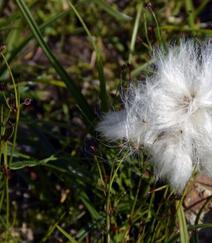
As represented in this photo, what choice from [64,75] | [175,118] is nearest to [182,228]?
[175,118]

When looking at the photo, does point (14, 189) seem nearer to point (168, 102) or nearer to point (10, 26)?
point (10, 26)

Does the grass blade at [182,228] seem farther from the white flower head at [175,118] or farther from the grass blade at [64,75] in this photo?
the grass blade at [64,75]

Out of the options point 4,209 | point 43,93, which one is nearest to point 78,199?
point 4,209

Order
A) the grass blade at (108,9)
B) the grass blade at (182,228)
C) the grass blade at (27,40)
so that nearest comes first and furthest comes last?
the grass blade at (182,228) < the grass blade at (27,40) < the grass blade at (108,9)

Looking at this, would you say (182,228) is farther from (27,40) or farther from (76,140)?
(27,40)

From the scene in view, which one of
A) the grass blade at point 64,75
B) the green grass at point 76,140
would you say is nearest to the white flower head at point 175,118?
the green grass at point 76,140

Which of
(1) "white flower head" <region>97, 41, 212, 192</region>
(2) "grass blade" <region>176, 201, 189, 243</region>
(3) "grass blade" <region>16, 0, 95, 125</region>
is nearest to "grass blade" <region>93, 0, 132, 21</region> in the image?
(3) "grass blade" <region>16, 0, 95, 125</region>

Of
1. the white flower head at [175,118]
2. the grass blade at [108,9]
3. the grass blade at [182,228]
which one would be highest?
the grass blade at [108,9]
